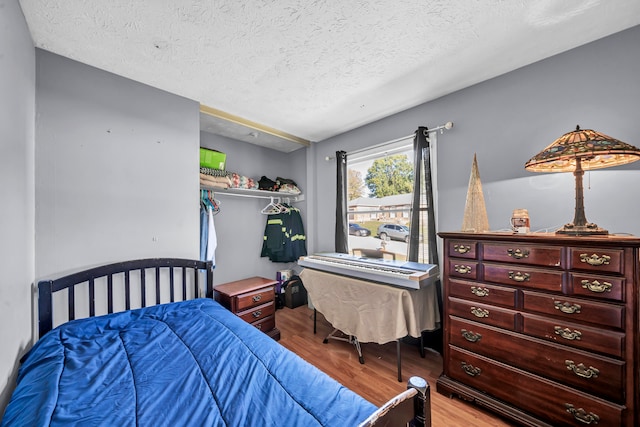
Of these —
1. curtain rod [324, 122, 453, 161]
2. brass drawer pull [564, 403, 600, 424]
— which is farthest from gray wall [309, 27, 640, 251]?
brass drawer pull [564, 403, 600, 424]

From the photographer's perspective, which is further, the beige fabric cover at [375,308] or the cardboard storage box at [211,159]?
the cardboard storage box at [211,159]

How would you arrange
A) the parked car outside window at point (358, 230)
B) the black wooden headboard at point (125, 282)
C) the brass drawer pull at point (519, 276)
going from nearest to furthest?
the brass drawer pull at point (519, 276) → the black wooden headboard at point (125, 282) → the parked car outside window at point (358, 230)

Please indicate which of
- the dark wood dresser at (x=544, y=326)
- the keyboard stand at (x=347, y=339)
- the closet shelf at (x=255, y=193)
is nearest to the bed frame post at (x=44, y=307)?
the closet shelf at (x=255, y=193)

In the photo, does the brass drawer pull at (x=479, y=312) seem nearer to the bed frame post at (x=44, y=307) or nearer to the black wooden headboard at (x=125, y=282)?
the black wooden headboard at (x=125, y=282)

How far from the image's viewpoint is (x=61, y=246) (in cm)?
174

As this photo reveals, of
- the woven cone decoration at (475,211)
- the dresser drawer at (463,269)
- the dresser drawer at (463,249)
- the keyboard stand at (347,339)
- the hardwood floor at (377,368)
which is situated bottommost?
the hardwood floor at (377,368)

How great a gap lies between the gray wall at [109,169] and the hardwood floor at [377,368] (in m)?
1.55

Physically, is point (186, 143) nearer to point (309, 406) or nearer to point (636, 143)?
point (309, 406)

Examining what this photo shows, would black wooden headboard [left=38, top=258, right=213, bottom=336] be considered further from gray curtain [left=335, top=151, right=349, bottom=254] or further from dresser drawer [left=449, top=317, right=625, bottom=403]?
dresser drawer [left=449, top=317, right=625, bottom=403]

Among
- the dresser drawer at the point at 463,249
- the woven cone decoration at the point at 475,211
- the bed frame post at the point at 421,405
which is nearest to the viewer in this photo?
the bed frame post at the point at 421,405

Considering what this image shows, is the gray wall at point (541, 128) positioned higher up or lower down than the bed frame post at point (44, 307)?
higher up

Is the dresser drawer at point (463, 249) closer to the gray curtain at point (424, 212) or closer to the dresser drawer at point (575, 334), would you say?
the dresser drawer at point (575, 334)

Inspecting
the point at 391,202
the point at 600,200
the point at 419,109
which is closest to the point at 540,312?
the point at 600,200

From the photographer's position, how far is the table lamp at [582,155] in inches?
49.4
